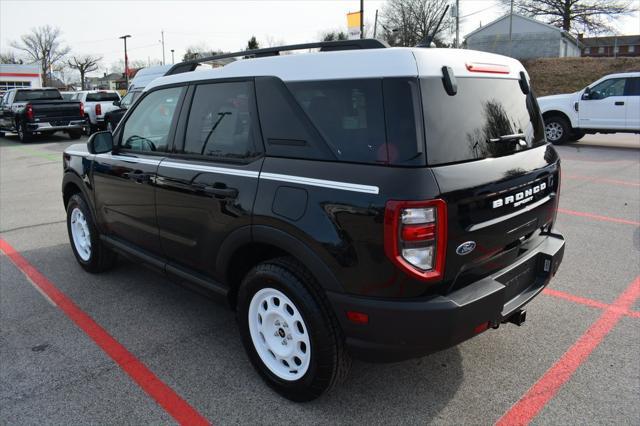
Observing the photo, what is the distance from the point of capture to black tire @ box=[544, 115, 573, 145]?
13727 millimetres

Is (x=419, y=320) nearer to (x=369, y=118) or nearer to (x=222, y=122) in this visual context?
(x=369, y=118)

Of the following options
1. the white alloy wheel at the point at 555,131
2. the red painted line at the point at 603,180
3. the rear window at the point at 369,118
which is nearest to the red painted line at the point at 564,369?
the rear window at the point at 369,118

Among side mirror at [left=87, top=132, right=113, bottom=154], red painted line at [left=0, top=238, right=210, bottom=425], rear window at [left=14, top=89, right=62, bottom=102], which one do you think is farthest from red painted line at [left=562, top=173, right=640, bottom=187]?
rear window at [left=14, top=89, right=62, bottom=102]

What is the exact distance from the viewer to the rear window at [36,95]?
19.0 metres

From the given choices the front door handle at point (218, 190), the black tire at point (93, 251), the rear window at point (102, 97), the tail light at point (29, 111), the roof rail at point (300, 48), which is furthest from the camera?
the rear window at point (102, 97)

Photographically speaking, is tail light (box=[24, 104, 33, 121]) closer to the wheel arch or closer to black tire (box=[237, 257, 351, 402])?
the wheel arch

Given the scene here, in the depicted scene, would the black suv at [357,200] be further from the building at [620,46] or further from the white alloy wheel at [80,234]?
the building at [620,46]

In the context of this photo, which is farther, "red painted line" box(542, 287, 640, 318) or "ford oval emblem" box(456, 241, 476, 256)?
"red painted line" box(542, 287, 640, 318)

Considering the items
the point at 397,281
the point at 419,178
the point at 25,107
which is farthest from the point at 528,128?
the point at 25,107

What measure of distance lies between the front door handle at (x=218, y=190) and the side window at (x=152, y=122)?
69 cm

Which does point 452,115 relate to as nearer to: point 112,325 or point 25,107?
point 112,325

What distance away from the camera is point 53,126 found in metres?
17.4

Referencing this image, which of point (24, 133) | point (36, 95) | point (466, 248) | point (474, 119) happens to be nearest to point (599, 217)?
point (474, 119)

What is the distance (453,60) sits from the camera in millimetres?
2504
